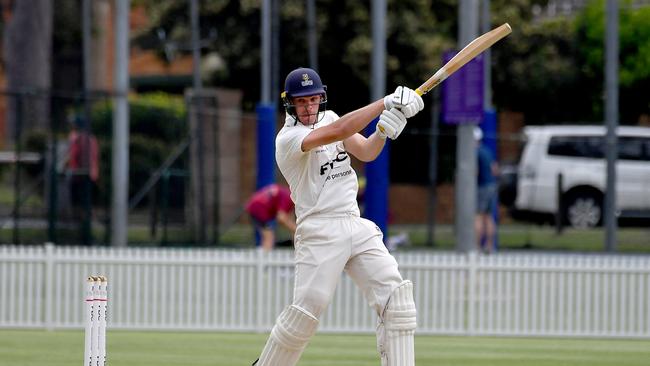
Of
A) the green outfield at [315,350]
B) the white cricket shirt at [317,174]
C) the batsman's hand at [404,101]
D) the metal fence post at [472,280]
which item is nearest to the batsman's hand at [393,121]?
the batsman's hand at [404,101]

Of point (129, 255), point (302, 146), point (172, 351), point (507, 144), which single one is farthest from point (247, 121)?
point (302, 146)

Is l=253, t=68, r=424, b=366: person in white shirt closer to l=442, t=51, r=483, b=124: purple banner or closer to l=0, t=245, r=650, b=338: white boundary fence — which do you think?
l=0, t=245, r=650, b=338: white boundary fence

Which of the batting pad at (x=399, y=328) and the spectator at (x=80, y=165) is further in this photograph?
the spectator at (x=80, y=165)

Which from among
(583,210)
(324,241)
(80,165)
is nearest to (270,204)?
(80,165)

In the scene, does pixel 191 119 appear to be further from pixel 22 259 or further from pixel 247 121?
pixel 22 259

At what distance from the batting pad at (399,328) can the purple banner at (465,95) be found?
31.3ft

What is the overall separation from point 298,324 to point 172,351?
14.0ft

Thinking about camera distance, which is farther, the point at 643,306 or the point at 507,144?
the point at 507,144

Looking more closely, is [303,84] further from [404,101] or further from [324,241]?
[324,241]

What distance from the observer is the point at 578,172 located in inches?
1121

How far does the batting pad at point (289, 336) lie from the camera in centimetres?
938

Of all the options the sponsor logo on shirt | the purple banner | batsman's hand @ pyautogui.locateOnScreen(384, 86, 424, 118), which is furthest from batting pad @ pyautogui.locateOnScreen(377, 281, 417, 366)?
the purple banner

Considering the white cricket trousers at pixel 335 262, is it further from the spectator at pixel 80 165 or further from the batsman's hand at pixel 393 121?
the spectator at pixel 80 165

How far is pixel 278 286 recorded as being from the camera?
1580 centimetres
